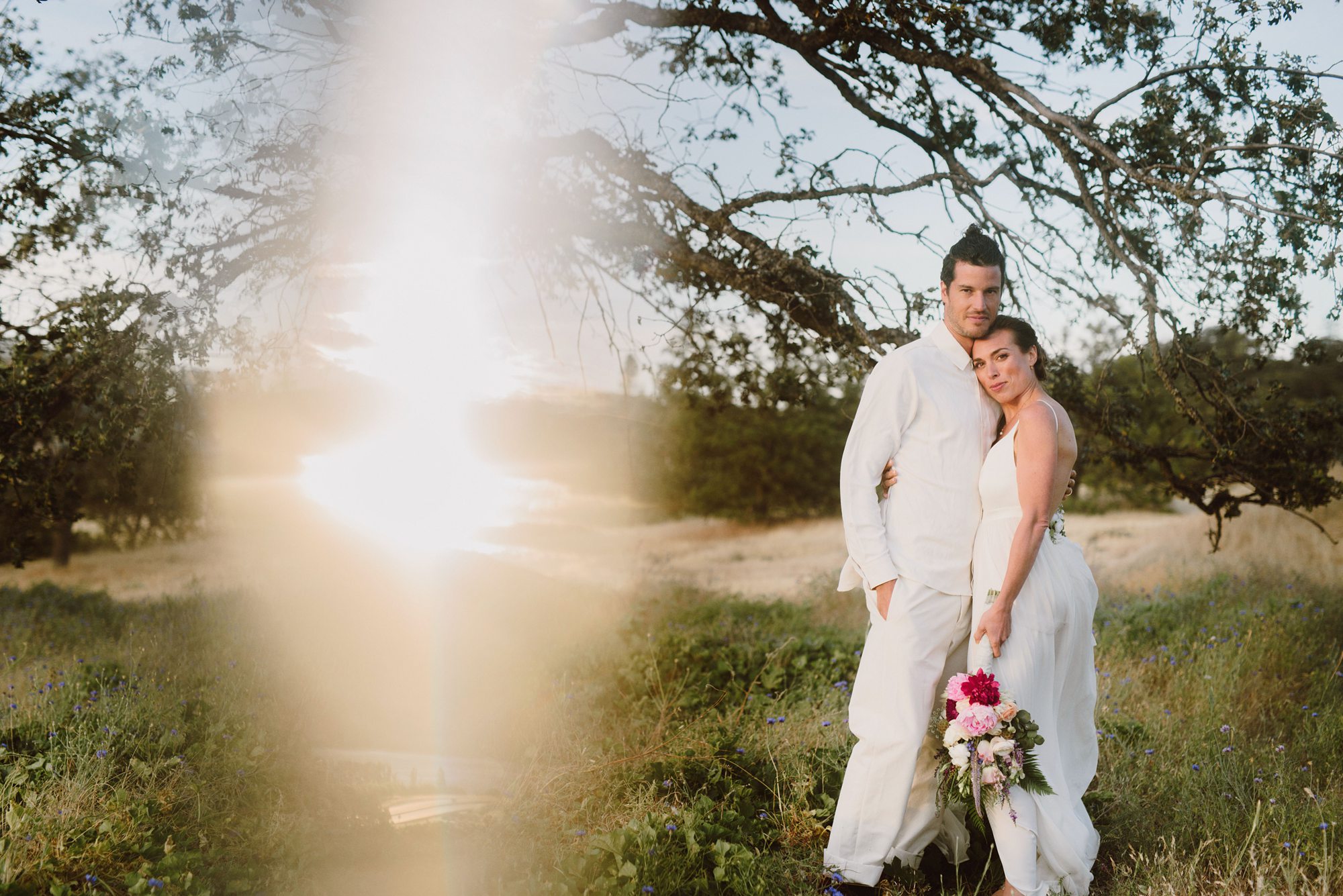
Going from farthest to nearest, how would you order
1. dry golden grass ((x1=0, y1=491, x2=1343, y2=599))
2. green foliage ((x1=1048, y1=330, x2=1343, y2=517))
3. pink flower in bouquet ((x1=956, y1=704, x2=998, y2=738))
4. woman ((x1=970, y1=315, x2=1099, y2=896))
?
dry golden grass ((x1=0, y1=491, x2=1343, y2=599)), green foliage ((x1=1048, y1=330, x2=1343, y2=517)), woman ((x1=970, y1=315, x2=1099, y2=896)), pink flower in bouquet ((x1=956, y1=704, x2=998, y2=738))

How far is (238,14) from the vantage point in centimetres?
705

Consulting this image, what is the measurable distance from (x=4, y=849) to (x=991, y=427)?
166 inches

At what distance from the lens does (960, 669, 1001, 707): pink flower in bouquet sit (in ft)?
11.2

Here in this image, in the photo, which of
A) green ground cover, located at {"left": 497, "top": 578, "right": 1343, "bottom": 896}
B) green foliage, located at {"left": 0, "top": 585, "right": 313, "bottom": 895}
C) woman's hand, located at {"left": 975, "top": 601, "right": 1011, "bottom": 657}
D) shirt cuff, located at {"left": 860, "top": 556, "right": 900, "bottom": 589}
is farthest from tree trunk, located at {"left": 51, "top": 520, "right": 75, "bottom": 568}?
woman's hand, located at {"left": 975, "top": 601, "right": 1011, "bottom": 657}

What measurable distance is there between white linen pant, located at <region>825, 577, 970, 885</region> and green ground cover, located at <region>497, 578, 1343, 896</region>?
0.15m

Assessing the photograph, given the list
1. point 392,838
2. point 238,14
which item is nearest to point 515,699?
point 392,838

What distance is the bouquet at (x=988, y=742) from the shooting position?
3387 millimetres

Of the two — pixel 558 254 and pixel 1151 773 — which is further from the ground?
pixel 558 254

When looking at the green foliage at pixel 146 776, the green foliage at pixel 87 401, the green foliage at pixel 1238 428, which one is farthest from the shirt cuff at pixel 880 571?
the green foliage at pixel 87 401

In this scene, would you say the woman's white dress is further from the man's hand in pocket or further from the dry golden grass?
the dry golden grass

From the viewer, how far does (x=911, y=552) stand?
365cm

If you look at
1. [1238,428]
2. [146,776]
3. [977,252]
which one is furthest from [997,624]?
[1238,428]

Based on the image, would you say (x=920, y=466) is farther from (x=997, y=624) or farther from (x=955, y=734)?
(x=955, y=734)

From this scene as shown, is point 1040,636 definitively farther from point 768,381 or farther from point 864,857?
point 768,381
